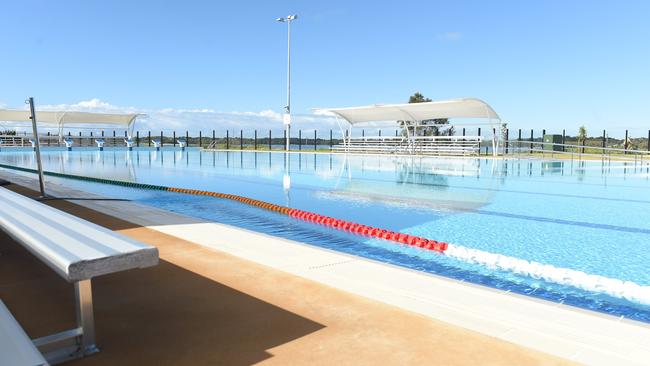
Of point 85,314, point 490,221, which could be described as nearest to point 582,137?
point 490,221

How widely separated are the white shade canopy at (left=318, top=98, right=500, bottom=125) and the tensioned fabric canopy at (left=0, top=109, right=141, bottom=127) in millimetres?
19007

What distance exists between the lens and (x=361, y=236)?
571 centimetres

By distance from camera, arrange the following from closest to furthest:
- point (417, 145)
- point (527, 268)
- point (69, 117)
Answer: point (527, 268), point (417, 145), point (69, 117)

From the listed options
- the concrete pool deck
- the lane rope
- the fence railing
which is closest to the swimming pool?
the lane rope

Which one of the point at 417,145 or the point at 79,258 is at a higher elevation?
the point at 417,145

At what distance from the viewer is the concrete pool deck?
6.73ft

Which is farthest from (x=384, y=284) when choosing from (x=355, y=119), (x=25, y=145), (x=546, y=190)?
(x=25, y=145)

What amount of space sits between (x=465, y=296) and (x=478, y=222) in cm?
427

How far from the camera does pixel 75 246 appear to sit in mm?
1914

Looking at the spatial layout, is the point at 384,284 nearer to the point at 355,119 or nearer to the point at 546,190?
the point at 546,190

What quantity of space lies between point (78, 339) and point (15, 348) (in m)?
0.51

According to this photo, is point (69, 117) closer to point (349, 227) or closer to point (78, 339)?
point (349, 227)

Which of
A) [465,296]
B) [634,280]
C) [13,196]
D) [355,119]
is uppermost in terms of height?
[355,119]

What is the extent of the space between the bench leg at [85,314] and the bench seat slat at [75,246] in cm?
14
